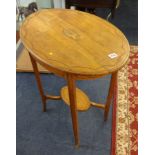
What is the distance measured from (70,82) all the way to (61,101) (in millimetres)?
719

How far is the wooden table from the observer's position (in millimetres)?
1027

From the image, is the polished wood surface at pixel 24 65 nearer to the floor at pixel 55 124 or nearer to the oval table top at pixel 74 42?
the floor at pixel 55 124

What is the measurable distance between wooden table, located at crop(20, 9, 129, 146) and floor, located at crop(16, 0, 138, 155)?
0.14m

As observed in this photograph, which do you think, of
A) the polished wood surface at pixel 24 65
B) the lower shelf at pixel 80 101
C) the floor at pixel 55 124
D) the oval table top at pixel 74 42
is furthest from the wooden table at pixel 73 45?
the polished wood surface at pixel 24 65

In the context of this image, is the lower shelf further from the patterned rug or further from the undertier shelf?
the patterned rug

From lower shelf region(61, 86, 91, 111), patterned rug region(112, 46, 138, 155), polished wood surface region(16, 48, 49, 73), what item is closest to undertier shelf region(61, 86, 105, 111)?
lower shelf region(61, 86, 91, 111)

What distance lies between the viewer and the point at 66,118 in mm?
1638

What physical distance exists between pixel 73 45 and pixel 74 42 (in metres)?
0.03

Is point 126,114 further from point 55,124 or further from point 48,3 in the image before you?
point 48,3

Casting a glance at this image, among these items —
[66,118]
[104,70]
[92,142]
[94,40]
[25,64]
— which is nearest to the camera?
[104,70]
